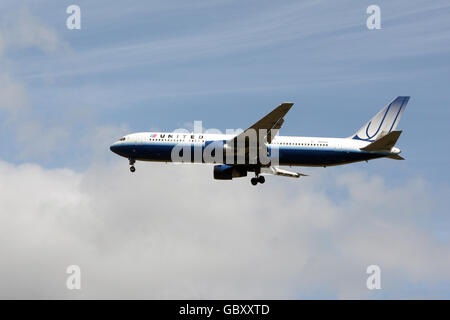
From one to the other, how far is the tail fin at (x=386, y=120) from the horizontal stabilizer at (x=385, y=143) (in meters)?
5.51

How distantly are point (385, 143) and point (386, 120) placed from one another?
867 centimetres

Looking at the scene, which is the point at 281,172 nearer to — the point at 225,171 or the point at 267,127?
the point at 225,171

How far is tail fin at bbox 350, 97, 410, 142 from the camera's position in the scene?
313 ft

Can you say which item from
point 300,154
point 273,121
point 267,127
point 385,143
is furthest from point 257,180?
point 385,143

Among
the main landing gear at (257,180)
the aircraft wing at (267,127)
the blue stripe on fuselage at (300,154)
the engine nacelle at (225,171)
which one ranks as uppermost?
the aircraft wing at (267,127)

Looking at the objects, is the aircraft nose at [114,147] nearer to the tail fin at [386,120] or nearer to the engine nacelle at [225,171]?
the engine nacelle at [225,171]

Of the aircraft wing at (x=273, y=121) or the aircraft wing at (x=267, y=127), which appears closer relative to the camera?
the aircraft wing at (x=273, y=121)

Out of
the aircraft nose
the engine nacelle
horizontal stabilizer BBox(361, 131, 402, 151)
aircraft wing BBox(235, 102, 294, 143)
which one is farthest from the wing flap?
the aircraft nose

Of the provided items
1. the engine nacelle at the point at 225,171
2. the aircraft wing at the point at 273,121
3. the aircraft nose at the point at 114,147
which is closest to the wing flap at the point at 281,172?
the engine nacelle at the point at 225,171

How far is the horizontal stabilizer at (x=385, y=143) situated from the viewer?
87.2 m

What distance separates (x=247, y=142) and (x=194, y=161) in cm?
705

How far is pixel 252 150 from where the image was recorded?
295 ft
